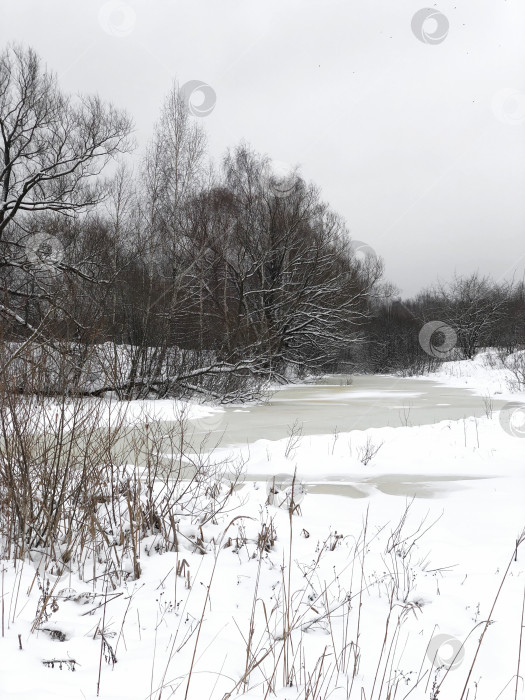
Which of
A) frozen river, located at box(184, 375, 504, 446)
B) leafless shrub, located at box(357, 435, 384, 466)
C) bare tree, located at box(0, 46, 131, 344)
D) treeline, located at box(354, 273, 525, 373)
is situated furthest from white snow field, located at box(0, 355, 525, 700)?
treeline, located at box(354, 273, 525, 373)

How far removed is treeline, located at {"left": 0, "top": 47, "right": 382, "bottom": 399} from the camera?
1484 centimetres

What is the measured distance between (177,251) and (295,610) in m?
19.6

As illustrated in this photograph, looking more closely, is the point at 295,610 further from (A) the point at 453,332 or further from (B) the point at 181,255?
(A) the point at 453,332

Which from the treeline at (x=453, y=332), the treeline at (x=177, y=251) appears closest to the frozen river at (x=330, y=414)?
the treeline at (x=177, y=251)

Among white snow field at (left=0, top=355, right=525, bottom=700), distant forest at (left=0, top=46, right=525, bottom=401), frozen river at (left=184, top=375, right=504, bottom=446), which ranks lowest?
frozen river at (left=184, top=375, right=504, bottom=446)

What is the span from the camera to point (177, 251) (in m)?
21.1

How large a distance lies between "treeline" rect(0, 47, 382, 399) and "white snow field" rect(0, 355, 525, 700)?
24.7 ft

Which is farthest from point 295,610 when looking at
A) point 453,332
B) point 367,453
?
point 453,332

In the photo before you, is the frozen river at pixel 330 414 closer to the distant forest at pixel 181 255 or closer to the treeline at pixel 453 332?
the distant forest at pixel 181 255

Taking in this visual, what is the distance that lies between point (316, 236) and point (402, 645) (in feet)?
78.9

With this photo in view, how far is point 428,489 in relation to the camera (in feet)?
18.5

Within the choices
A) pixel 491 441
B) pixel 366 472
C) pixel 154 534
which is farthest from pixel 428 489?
pixel 154 534

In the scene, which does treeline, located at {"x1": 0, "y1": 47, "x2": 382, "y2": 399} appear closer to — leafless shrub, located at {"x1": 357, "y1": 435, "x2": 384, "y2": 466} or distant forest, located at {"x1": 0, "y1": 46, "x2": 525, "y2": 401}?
distant forest, located at {"x1": 0, "y1": 46, "x2": 525, "y2": 401}

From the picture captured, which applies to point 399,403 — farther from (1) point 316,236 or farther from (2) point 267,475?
(1) point 316,236
